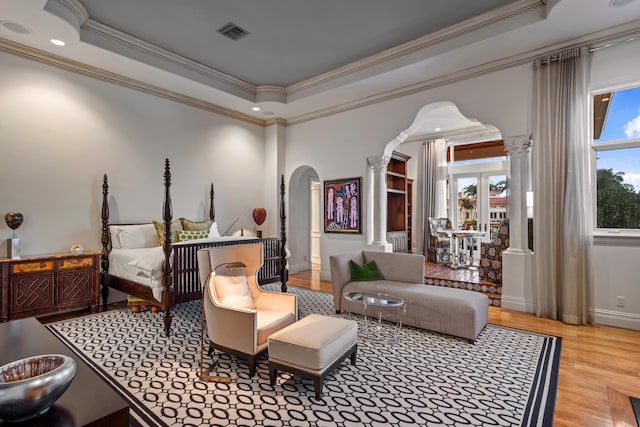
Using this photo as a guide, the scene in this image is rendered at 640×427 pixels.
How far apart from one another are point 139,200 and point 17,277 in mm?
1827

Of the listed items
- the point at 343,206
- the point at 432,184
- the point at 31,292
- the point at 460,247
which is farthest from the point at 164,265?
the point at 432,184

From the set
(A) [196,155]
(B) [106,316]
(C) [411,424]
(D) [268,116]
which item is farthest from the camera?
(D) [268,116]

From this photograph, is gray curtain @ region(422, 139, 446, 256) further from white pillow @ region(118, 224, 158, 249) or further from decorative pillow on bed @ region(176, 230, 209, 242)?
white pillow @ region(118, 224, 158, 249)

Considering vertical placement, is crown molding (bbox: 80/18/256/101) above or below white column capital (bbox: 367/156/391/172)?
above

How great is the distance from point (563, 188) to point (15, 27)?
6.70 metres

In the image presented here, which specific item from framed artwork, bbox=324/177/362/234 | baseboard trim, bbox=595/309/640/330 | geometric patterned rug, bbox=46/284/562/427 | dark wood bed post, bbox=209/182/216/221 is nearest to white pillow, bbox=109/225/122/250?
geometric patterned rug, bbox=46/284/562/427

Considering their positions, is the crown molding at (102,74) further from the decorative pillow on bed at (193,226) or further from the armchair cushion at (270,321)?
the armchair cushion at (270,321)

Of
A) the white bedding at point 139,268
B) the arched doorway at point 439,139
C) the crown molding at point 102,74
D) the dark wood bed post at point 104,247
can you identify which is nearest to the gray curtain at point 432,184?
the arched doorway at point 439,139

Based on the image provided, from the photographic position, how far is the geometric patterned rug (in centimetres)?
209

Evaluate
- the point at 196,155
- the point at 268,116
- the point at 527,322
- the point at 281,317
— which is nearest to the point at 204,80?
the point at 196,155

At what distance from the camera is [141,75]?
4.88 meters

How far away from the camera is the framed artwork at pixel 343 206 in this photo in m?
6.04

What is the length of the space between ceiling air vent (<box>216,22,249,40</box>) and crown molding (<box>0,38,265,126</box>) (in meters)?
1.88

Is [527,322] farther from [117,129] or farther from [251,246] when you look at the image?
[117,129]
